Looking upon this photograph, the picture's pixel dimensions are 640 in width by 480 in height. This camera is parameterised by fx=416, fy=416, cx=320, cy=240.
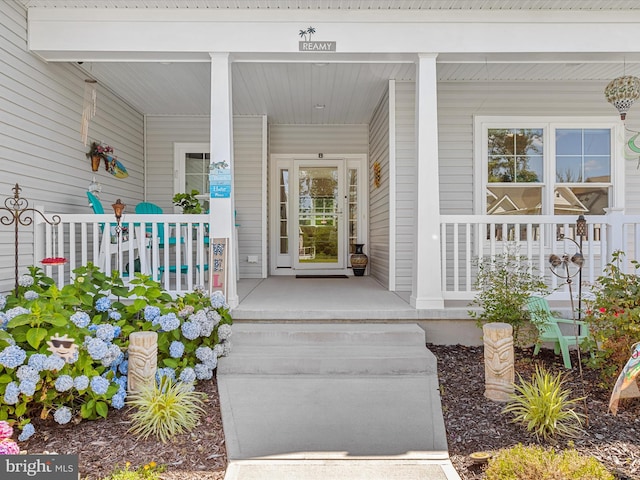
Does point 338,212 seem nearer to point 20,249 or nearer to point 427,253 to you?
point 427,253

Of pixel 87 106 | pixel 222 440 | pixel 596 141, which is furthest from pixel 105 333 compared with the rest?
pixel 596 141

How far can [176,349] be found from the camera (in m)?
2.78

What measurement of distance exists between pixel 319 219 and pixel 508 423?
503 cm

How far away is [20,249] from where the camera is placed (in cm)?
381

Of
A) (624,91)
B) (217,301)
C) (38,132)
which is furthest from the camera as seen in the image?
(624,91)

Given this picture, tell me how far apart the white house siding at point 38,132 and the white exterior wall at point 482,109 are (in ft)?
14.0

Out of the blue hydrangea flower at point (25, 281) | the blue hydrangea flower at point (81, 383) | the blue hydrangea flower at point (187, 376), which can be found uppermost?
the blue hydrangea flower at point (25, 281)

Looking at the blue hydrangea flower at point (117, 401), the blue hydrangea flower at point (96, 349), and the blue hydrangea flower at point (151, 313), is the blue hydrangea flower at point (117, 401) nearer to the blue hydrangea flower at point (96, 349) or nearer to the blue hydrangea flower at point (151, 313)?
the blue hydrangea flower at point (96, 349)

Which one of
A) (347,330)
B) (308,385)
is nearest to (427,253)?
(347,330)

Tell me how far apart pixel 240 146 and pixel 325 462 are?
5165mm

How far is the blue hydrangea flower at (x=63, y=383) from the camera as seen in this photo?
2227mm

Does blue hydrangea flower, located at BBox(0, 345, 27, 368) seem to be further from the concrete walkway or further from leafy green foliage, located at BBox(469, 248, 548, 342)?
leafy green foliage, located at BBox(469, 248, 548, 342)

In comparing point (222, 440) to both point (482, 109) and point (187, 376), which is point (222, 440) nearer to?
point (187, 376)

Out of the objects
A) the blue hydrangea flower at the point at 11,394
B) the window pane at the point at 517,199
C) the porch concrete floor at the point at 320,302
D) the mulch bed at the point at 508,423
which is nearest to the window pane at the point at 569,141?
the window pane at the point at 517,199
